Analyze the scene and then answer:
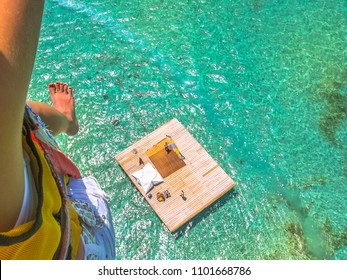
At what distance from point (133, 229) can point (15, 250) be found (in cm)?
283

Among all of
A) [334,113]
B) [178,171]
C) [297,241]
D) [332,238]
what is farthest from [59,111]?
[334,113]

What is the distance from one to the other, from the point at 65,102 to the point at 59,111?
398 millimetres

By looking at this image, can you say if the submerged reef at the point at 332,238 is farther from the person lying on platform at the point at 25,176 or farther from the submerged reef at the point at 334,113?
the person lying on platform at the point at 25,176

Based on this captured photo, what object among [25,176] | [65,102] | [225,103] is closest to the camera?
[25,176]

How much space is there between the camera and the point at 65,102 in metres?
4.07

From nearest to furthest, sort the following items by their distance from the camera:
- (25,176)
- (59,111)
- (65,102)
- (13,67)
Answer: (13,67) < (25,176) < (59,111) < (65,102)

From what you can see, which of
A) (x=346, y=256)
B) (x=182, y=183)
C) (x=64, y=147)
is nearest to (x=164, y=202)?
(x=182, y=183)

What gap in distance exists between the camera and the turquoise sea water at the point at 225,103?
13.2 feet

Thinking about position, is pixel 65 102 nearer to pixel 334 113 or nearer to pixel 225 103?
pixel 225 103

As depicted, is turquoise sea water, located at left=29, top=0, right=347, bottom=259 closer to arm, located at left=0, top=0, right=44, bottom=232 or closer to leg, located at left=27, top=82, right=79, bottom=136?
leg, located at left=27, top=82, right=79, bottom=136

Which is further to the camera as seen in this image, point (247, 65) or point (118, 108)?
point (247, 65)

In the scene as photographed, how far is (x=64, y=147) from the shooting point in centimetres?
422

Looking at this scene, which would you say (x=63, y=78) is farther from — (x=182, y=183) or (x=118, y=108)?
(x=182, y=183)

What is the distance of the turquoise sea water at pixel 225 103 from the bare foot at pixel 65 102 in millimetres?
333
